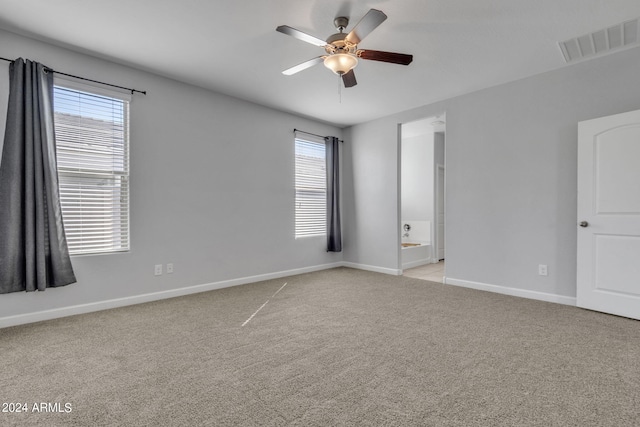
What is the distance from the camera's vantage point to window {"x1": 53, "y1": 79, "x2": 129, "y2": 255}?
3.11m

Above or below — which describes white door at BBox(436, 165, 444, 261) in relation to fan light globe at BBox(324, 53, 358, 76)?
below

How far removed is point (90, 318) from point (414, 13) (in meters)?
3.98

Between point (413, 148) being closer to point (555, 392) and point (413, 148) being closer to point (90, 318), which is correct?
point (555, 392)

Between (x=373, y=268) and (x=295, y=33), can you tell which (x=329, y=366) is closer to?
(x=295, y=33)

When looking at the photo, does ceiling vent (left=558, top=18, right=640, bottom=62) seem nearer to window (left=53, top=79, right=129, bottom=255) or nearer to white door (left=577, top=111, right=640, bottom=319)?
white door (left=577, top=111, right=640, bottom=319)

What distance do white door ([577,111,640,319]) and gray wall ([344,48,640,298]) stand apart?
0.66 ft

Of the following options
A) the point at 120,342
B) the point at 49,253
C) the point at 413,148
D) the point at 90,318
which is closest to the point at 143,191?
the point at 49,253

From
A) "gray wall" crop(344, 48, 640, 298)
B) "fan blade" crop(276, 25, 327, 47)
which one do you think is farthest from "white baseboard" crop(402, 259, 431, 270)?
"fan blade" crop(276, 25, 327, 47)

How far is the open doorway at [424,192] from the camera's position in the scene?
6562 mm

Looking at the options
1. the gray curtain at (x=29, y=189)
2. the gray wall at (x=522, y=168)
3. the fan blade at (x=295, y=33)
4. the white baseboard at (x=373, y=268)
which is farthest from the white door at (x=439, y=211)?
the gray curtain at (x=29, y=189)

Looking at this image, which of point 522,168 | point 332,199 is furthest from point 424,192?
point 522,168

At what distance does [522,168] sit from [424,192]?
3.11 metres

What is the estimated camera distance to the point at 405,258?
5.81 metres

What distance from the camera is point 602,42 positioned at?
9.70ft
